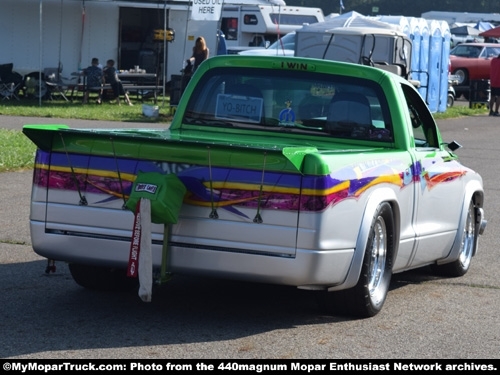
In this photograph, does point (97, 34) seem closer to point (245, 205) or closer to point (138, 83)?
point (138, 83)

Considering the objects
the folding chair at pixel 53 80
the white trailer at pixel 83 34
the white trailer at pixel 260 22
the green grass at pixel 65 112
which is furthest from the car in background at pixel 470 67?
the folding chair at pixel 53 80

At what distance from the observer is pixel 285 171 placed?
6.20 m

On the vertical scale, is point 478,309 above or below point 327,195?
below

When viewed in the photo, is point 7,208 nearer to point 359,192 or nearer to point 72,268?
point 72,268

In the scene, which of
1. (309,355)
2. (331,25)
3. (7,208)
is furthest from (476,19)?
(309,355)

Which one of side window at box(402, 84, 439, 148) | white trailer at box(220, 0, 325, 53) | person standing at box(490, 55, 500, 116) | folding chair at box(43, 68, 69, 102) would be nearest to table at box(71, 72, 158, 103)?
folding chair at box(43, 68, 69, 102)

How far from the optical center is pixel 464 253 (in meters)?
8.90

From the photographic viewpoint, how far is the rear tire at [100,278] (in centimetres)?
733

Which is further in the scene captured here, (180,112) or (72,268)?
(180,112)

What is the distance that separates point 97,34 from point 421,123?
71.3 ft

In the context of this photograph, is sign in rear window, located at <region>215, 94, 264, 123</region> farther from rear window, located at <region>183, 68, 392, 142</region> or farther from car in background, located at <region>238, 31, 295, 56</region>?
car in background, located at <region>238, 31, 295, 56</region>

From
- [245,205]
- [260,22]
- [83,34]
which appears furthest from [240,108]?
[260,22]

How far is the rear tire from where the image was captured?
7.33 meters

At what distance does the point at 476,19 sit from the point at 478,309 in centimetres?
6725
